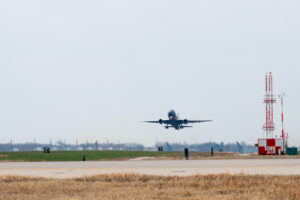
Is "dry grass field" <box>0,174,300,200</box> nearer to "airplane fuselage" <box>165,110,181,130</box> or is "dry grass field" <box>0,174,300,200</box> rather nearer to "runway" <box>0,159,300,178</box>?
→ "runway" <box>0,159,300,178</box>

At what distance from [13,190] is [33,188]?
0.89 meters

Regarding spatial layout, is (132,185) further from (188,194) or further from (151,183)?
(188,194)

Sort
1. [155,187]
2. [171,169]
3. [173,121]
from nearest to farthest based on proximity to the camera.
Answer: [155,187]
[171,169]
[173,121]

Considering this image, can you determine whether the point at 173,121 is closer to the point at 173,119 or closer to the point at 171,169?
the point at 173,119

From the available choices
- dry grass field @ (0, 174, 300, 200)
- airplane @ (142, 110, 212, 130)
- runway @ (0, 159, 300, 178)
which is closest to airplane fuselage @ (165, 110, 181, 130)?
airplane @ (142, 110, 212, 130)

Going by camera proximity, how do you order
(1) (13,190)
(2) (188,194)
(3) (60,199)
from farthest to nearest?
(1) (13,190), (2) (188,194), (3) (60,199)

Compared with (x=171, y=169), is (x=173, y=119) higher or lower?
higher

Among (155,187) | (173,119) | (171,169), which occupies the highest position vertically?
(173,119)

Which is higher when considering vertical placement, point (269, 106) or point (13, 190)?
point (269, 106)

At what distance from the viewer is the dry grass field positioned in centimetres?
1888

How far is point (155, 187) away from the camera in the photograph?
21.7 metres

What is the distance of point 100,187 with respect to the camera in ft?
72.3

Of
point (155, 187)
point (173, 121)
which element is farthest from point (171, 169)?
point (173, 121)

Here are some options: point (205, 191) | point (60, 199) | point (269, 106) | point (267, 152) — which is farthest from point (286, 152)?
point (60, 199)
